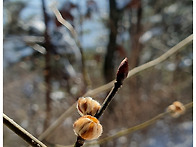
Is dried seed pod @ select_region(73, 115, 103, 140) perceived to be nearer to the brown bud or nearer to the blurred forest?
the brown bud

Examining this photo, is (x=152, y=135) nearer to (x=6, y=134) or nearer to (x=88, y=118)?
(x=6, y=134)

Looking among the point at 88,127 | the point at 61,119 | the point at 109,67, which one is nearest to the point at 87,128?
the point at 88,127

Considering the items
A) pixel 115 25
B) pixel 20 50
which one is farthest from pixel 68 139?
pixel 115 25

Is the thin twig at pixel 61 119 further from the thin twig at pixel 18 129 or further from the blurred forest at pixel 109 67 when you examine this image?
the blurred forest at pixel 109 67

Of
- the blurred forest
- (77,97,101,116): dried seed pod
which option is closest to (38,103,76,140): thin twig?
(77,97,101,116): dried seed pod

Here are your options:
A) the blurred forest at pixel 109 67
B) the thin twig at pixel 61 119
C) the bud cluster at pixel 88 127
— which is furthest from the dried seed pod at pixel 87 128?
the blurred forest at pixel 109 67
